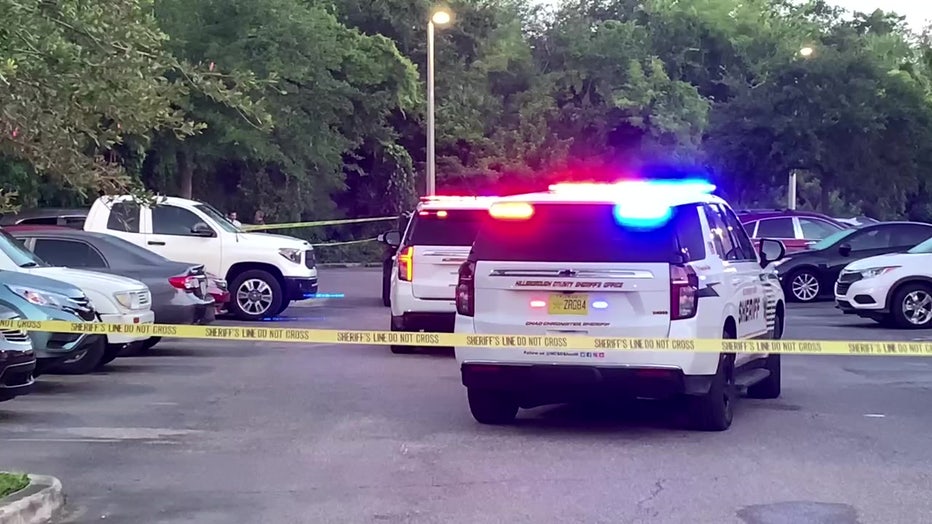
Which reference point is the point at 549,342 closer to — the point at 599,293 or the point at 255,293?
the point at 599,293

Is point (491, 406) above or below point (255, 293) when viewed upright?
below

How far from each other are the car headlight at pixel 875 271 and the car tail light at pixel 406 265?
748 cm

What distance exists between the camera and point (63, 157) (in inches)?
301

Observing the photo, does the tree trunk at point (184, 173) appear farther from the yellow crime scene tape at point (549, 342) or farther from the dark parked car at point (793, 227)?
the yellow crime scene tape at point (549, 342)

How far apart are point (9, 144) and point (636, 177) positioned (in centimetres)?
3940

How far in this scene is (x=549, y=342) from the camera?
380 inches

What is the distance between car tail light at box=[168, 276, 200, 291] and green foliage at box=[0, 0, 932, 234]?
174 inches

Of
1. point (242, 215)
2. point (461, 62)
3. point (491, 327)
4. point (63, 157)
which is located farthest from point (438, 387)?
point (461, 62)

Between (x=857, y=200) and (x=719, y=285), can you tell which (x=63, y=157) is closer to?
(x=719, y=285)

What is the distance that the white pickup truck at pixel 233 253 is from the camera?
19250 millimetres

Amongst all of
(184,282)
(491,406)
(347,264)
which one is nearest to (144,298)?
(184,282)

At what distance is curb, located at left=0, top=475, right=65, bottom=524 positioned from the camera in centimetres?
728

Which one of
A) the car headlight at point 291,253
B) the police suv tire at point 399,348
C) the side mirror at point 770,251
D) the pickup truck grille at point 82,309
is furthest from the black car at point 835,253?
the pickup truck grille at point 82,309

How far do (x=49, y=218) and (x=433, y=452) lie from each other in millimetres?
11561
